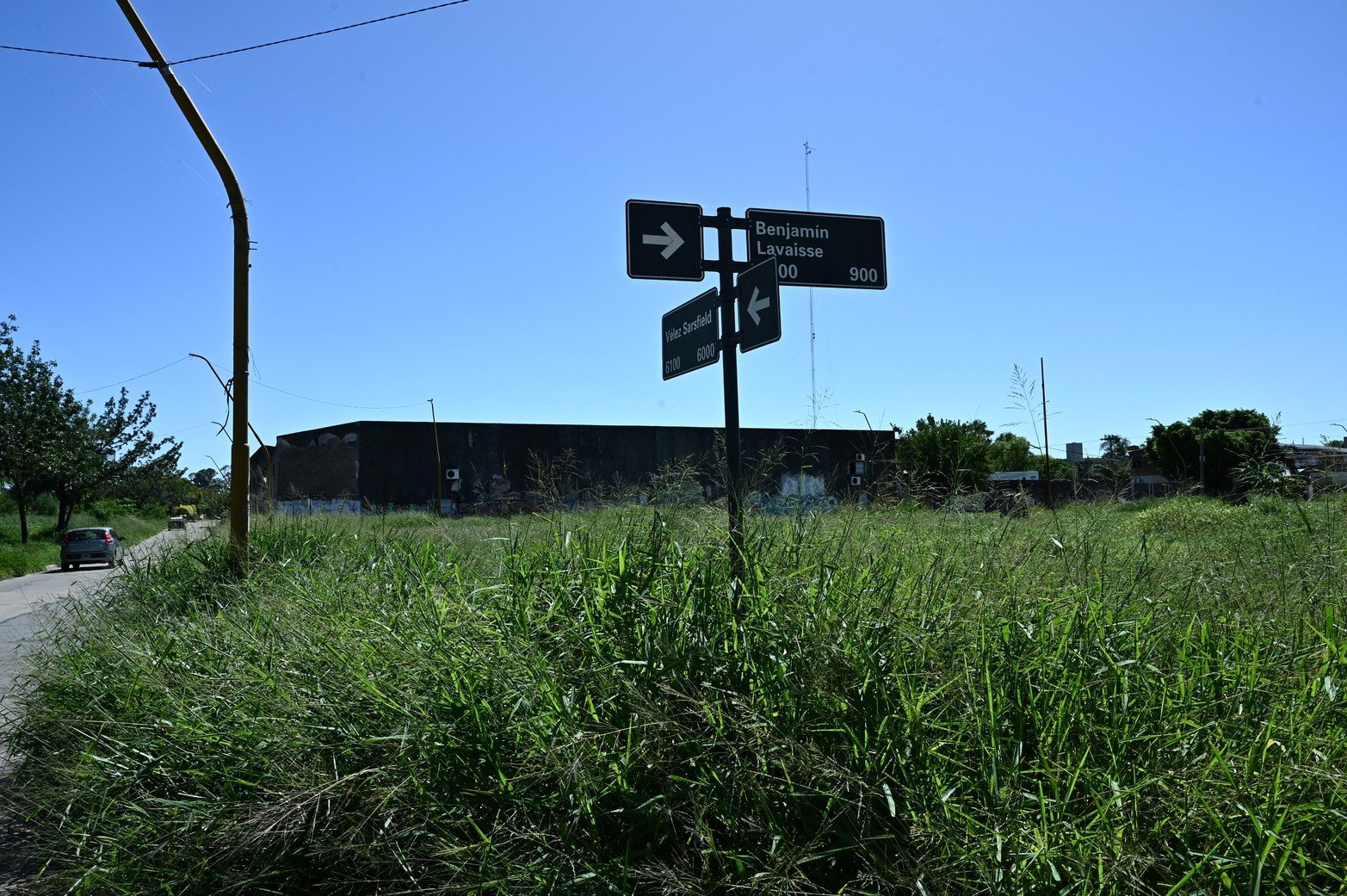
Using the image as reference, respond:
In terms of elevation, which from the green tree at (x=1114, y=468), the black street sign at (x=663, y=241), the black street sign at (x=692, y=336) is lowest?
the green tree at (x=1114, y=468)

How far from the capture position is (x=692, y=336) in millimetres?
5832

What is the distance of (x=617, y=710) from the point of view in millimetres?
3201

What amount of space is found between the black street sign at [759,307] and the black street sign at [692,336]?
211 mm

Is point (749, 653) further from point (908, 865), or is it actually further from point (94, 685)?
point (94, 685)

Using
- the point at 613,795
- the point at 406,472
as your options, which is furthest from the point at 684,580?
the point at 406,472

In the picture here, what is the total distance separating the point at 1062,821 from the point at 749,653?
1101mm

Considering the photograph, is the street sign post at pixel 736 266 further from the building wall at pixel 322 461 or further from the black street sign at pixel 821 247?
the building wall at pixel 322 461

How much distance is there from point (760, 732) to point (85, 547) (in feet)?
104

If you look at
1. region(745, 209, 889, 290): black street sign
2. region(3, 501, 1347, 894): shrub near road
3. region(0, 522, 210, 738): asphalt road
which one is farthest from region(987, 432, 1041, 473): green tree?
region(0, 522, 210, 738): asphalt road

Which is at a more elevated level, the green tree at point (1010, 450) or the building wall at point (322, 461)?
the building wall at point (322, 461)

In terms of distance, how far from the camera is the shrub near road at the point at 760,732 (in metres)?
2.57

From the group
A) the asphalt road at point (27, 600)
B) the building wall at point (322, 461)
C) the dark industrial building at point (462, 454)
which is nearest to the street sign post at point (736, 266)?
the asphalt road at point (27, 600)

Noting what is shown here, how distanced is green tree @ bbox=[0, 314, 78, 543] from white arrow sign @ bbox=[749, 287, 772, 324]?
36.9 meters

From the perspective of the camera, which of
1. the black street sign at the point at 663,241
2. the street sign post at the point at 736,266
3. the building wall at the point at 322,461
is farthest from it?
the building wall at the point at 322,461
